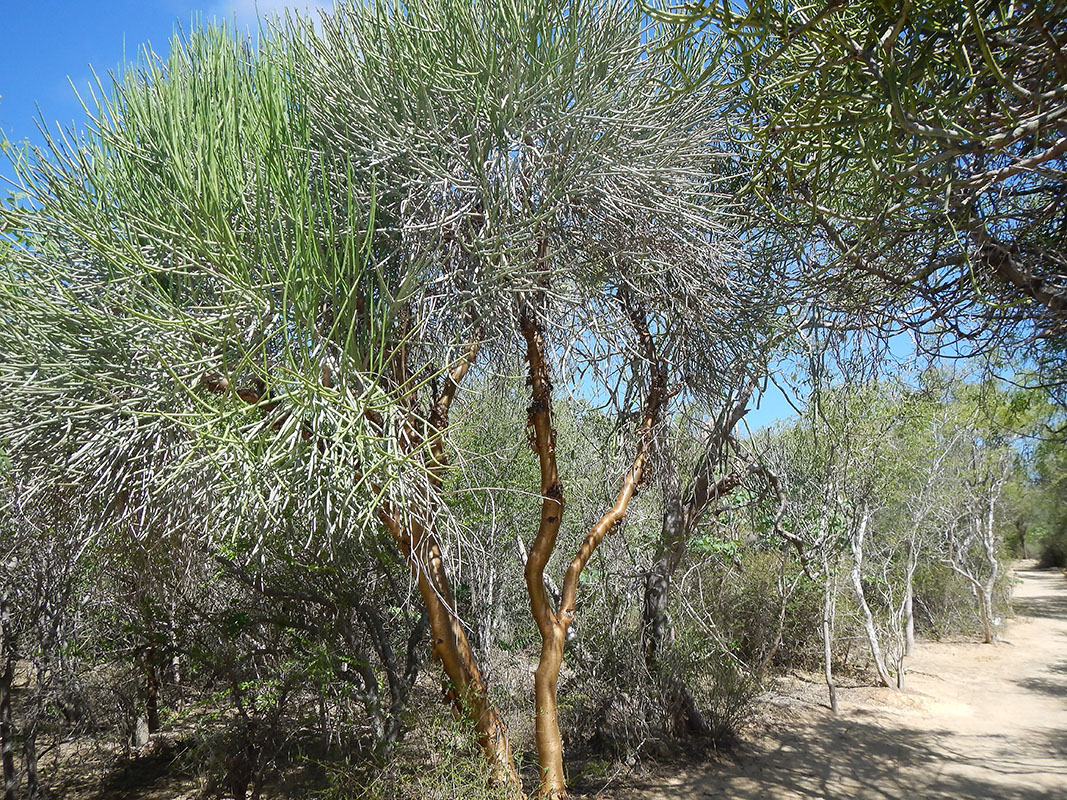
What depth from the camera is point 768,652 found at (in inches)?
340

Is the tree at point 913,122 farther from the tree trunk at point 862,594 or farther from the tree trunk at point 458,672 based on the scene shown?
the tree trunk at point 862,594

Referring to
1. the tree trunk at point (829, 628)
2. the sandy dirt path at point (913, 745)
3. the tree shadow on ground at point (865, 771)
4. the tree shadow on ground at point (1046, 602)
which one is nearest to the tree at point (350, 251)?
the tree shadow on ground at point (865, 771)

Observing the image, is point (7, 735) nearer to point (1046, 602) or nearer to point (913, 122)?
point (913, 122)

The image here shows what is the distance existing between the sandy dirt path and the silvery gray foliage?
4.72 metres

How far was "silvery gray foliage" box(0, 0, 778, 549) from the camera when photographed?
3.39 m

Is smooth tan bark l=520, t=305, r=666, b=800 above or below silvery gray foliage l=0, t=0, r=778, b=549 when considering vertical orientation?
below

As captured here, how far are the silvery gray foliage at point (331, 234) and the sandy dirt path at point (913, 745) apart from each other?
4.72 m

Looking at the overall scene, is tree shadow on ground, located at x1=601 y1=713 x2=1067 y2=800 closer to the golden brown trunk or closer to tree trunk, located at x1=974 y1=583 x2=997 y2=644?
the golden brown trunk

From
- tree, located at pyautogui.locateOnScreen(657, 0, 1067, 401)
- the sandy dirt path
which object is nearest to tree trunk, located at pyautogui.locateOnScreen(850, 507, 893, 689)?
the sandy dirt path

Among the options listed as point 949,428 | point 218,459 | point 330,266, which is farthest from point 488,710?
point 949,428

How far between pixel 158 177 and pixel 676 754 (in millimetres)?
7091

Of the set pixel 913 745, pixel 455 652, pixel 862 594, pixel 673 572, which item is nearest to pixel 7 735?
pixel 455 652

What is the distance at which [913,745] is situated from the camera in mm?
8219

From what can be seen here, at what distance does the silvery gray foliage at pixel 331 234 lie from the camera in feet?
11.1
